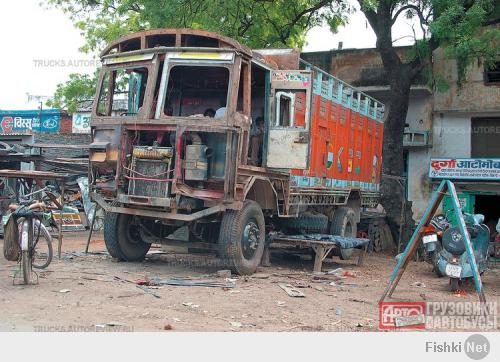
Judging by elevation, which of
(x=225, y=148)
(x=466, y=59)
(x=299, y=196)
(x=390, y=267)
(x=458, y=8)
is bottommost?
(x=390, y=267)

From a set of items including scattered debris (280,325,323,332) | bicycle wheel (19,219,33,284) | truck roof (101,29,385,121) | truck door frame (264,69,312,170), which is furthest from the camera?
truck door frame (264,69,312,170)

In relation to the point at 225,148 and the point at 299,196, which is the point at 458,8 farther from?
the point at 225,148

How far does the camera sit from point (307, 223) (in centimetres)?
1120

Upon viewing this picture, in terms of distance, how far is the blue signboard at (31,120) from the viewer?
25078 mm

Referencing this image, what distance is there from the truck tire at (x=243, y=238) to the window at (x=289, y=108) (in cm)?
140

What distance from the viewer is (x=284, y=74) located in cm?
877

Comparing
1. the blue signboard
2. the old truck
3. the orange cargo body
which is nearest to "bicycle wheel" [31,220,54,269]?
the old truck

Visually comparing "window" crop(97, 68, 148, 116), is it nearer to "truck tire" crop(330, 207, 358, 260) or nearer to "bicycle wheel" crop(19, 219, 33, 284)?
"bicycle wheel" crop(19, 219, 33, 284)

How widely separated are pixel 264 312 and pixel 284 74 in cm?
398

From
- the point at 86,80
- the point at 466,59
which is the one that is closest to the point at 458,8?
the point at 466,59

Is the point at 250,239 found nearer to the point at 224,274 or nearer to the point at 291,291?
the point at 224,274

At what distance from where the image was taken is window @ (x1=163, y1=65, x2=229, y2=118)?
954 centimetres

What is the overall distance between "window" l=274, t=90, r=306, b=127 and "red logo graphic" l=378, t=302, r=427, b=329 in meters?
3.20

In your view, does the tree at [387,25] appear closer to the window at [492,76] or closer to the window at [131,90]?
the window at [492,76]
